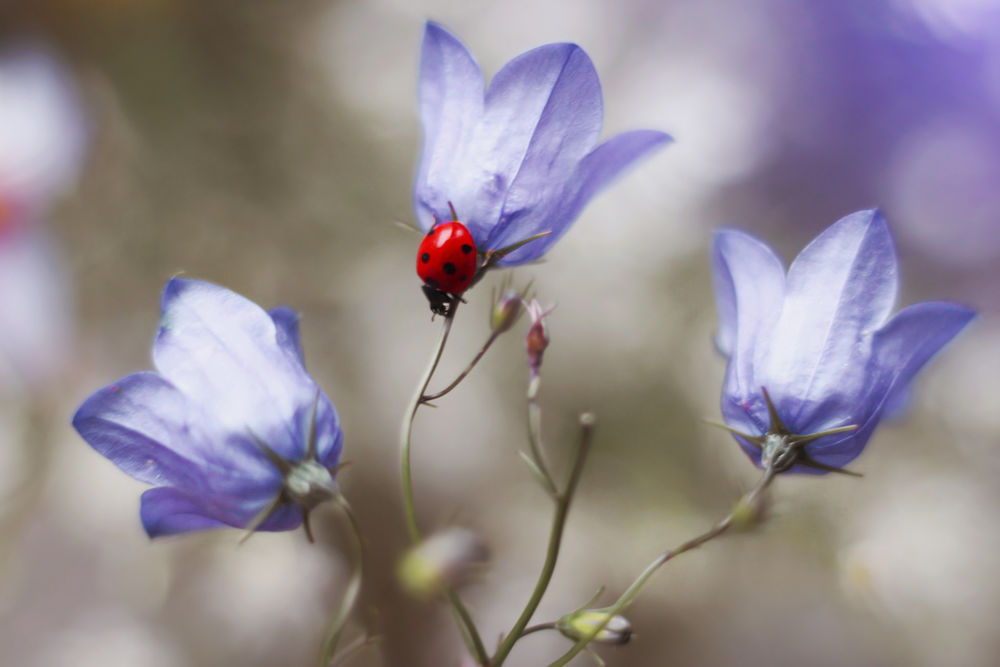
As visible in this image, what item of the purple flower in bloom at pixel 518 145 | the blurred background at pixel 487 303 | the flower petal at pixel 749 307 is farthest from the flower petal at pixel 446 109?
the blurred background at pixel 487 303

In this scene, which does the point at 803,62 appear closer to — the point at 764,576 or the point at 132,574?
the point at 764,576

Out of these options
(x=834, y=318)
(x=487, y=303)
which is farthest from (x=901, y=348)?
(x=487, y=303)

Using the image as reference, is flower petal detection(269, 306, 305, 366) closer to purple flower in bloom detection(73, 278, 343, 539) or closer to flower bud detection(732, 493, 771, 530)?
purple flower in bloom detection(73, 278, 343, 539)

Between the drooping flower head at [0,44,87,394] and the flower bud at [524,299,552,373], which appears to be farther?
the drooping flower head at [0,44,87,394]

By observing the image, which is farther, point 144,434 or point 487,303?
point 487,303

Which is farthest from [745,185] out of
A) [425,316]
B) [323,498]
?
[323,498]

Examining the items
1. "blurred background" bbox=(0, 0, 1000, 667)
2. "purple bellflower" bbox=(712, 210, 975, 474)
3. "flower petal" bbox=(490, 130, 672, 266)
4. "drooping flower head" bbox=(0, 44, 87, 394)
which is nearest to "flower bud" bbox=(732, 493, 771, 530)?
"purple bellflower" bbox=(712, 210, 975, 474)

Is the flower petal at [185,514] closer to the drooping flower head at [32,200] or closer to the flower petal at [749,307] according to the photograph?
the flower petal at [749,307]

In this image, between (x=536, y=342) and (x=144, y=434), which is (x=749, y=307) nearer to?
(x=536, y=342)
